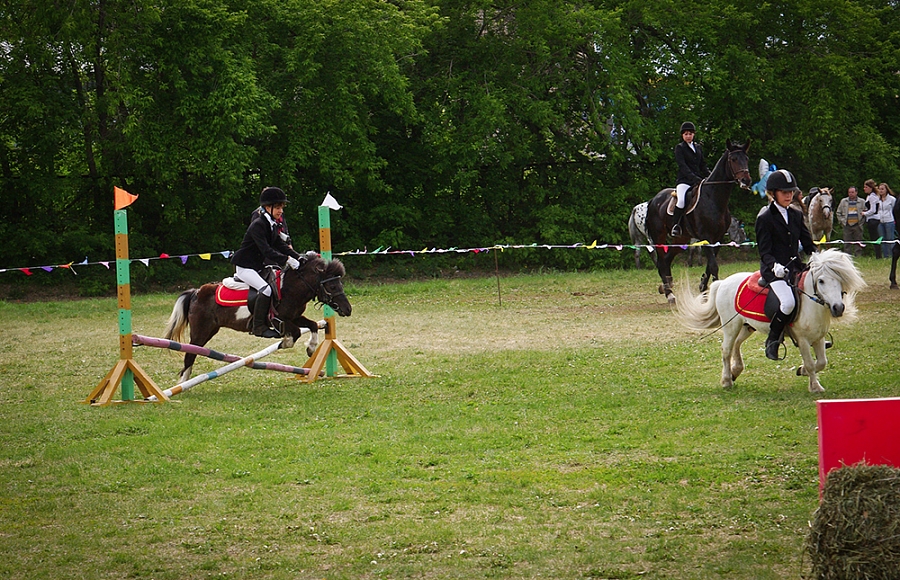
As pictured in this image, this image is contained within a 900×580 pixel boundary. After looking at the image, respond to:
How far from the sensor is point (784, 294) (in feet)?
29.1

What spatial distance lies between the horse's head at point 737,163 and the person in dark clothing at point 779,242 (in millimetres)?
6600

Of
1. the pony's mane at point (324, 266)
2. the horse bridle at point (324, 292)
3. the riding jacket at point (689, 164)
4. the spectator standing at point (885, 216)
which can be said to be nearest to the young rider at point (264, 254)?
the pony's mane at point (324, 266)

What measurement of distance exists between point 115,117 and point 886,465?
77.1 ft

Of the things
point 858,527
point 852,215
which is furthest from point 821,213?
point 858,527

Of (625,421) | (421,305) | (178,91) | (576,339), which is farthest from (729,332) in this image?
(178,91)

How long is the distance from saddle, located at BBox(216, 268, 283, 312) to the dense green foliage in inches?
486

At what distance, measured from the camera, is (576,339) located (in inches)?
536

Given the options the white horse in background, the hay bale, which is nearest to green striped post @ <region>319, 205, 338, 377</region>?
the hay bale

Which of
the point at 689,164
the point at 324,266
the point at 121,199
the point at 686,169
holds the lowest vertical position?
the point at 324,266

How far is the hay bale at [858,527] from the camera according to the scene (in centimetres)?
414

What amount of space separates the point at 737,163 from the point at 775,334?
24.3ft

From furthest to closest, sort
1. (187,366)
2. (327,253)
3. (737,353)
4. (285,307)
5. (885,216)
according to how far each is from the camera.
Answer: (885,216) → (327,253) → (187,366) → (285,307) → (737,353)

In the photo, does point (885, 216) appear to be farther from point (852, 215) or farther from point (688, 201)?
point (688, 201)

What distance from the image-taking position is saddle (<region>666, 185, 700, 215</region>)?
54.8 ft
